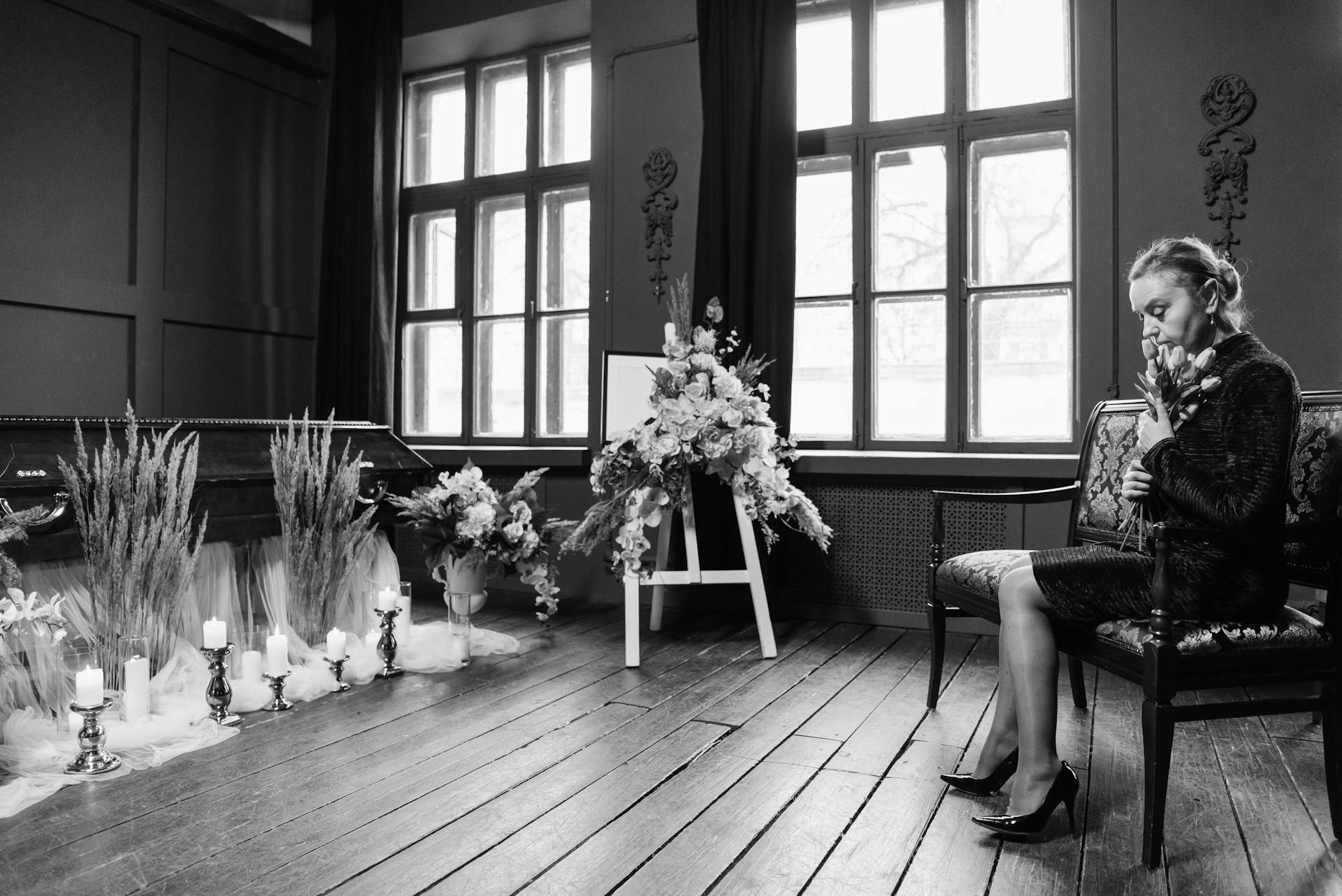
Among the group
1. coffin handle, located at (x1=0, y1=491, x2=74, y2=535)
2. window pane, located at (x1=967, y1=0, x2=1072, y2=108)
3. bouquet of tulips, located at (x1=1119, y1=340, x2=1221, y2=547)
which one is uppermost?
window pane, located at (x1=967, y1=0, x2=1072, y2=108)

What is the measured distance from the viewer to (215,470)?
304cm

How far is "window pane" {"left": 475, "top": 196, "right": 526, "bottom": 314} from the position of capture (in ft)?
17.2

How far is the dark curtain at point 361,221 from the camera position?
5191 mm

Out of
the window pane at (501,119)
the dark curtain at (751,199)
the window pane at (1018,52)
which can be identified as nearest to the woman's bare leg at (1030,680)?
the dark curtain at (751,199)

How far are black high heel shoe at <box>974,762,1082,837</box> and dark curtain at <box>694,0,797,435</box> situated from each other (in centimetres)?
234

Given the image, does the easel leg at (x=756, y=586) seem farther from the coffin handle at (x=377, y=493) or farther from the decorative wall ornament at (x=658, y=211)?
the decorative wall ornament at (x=658, y=211)

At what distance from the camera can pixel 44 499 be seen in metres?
2.49

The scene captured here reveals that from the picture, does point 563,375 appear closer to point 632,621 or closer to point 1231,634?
point 632,621

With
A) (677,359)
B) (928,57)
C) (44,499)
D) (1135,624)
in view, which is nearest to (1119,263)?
(928,57)

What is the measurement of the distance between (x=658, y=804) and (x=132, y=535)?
1601mm

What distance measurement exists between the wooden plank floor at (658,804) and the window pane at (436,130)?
11.2 ft

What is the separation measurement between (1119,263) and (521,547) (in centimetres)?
256

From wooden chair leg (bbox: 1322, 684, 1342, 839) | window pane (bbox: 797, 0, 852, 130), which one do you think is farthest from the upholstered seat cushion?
window pane (bbox: 797, 0, 852, 130)

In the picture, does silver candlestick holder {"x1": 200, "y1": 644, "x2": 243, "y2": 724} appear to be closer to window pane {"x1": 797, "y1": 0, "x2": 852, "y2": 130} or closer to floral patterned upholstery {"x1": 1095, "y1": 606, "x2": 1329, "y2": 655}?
floral patterned upholstery {"x1": 1095, "y1": 606, "x2": 1329, "y2": 655}
